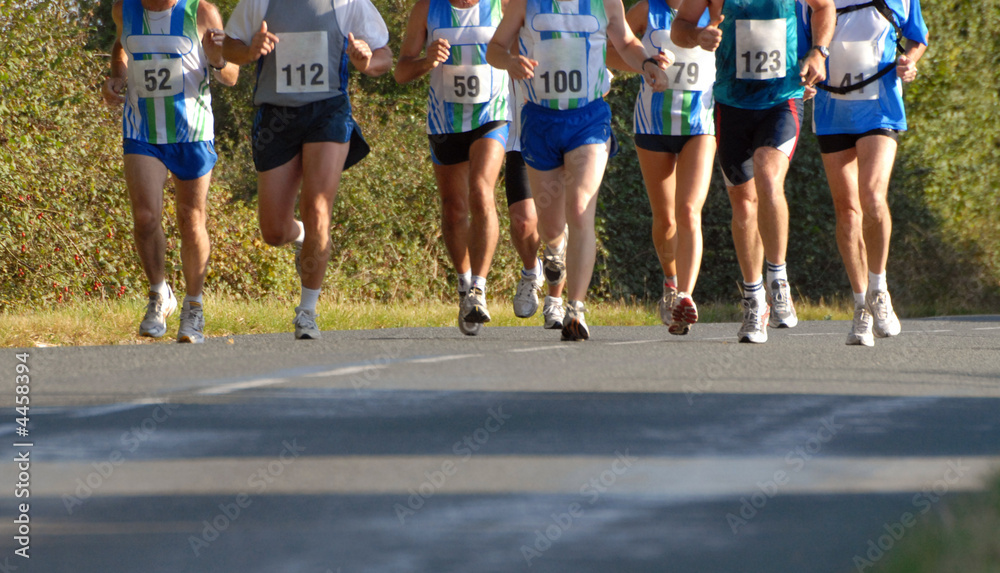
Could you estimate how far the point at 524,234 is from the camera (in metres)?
9.41

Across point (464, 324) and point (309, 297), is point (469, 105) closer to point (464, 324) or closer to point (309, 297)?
point (464, 324)

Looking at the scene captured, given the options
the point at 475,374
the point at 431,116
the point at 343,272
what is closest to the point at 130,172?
the point at 431,116

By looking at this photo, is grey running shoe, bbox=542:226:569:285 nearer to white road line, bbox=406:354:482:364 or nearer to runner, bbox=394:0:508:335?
runner, bbox=394:0:508:335

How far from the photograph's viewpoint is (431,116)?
881 centimetres

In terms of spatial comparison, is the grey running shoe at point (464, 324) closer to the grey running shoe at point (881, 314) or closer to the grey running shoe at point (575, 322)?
the grey running shoe at point (575, 322)

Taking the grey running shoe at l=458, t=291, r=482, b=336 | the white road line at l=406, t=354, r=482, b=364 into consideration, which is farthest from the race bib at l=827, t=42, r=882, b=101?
the white road line at l=406, t=354, r=482, b=364

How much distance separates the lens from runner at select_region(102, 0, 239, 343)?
8.34 metres

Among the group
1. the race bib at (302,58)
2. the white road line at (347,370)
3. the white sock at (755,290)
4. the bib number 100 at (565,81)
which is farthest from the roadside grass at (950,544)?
the race bib at (302,58)

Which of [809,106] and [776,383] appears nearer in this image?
[776,383]

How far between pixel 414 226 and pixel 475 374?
1070cm

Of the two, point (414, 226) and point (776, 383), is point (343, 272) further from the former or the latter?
point (776, 383)

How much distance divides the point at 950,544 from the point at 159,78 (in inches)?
258

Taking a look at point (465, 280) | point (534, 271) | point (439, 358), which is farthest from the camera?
point (534, 271)

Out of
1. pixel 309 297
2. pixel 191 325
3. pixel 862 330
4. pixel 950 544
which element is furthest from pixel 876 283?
pixel 950 544
